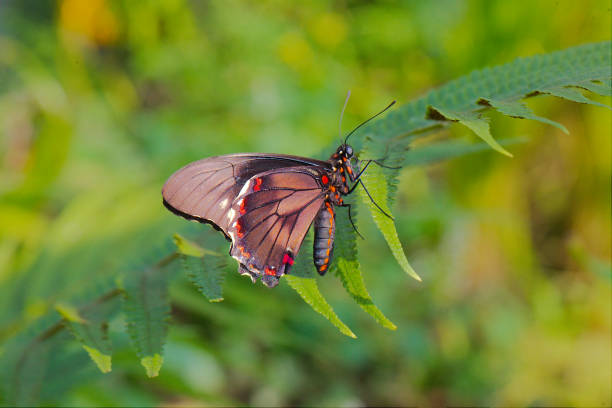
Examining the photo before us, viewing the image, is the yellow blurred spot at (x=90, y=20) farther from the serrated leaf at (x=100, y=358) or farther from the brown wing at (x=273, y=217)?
the serrated leaf at (x=100, y=358)

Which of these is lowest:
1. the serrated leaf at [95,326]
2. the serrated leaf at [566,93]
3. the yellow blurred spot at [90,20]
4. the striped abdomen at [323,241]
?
the serrated leaf at [95,326]

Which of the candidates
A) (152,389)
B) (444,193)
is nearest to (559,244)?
(444,193)

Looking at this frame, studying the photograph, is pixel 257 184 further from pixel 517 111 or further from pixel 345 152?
pixel 517 111

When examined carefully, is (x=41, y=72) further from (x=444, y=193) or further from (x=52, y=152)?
(x=444, y=193)

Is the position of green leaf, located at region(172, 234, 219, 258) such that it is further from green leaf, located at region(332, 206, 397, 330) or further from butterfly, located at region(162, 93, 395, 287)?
green leaf, located at region(332, 206, 397, 330)

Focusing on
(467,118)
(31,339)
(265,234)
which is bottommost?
(31,339)

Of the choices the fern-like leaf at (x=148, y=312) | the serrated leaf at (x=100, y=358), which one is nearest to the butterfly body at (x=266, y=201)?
the fern-like leaf at (x=148, y=312)
